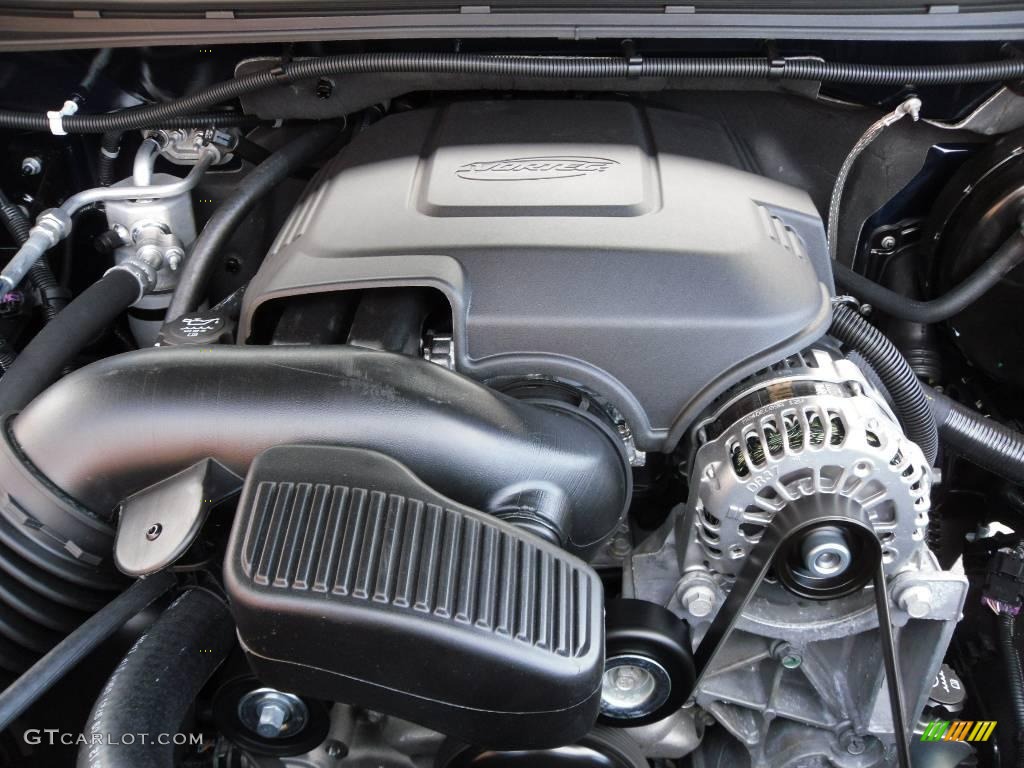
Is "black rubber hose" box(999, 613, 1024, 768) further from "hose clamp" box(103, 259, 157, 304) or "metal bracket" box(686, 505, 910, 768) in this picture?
"hose clamp" box(103, 259, 157, 304)

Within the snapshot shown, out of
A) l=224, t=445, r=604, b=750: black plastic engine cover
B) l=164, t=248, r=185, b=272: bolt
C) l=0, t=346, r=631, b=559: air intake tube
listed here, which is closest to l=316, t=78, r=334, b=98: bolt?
l=164, t=248, r=185, b=272: bolt

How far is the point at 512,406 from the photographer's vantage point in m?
0.80

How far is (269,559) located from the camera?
66 cm

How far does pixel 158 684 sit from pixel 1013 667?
1.18m

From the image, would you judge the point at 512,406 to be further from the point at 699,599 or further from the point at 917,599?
the point at 917,599

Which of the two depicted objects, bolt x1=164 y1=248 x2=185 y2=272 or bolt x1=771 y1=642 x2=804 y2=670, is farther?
bolt x1=164 y1=248 x2=185 y2=272

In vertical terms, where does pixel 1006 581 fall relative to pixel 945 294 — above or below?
below

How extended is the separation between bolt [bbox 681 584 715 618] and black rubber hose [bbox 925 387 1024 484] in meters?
0.41

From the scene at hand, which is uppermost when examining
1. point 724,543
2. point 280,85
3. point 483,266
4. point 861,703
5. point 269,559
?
point 280,85

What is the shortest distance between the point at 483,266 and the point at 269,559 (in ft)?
1.19

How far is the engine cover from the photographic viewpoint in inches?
33.0

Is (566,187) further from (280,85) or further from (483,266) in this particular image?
(280,85)

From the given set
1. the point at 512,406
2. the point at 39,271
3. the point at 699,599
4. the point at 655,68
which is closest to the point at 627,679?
the point at 699,599

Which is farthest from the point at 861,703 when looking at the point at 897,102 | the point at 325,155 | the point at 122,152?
the point at 122,152
